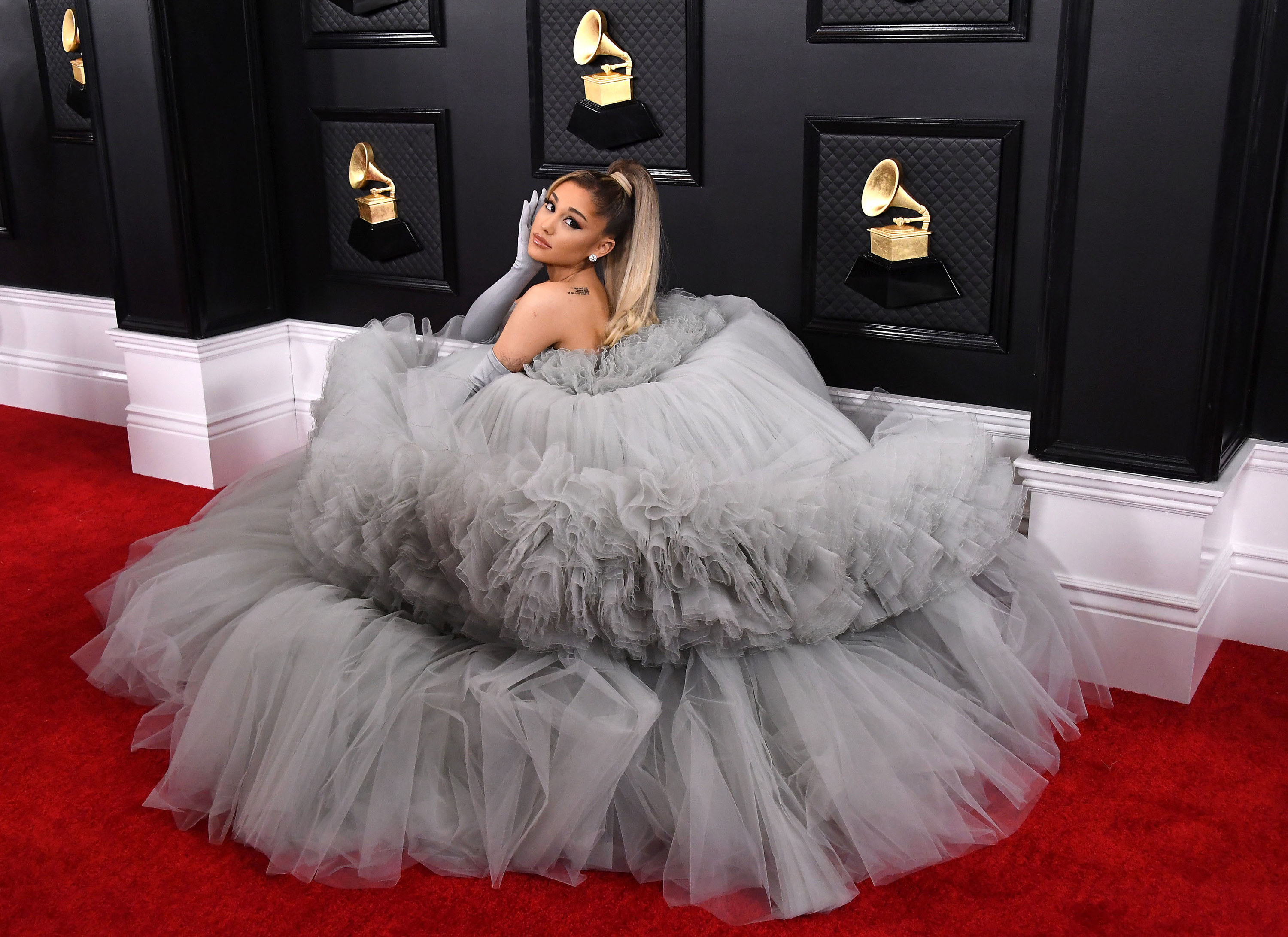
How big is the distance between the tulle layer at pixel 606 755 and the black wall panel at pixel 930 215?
85cm

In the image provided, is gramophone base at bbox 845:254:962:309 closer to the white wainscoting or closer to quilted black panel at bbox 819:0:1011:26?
the white wainscoting

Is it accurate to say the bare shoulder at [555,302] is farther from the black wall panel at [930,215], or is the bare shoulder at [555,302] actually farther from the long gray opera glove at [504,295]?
the black wall panel at [930,215]

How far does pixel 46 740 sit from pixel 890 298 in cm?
211

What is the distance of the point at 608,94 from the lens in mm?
3141

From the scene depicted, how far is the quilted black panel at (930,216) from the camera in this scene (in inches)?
108

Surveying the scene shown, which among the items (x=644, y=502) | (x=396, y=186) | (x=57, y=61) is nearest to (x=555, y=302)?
(x=644, y=502)

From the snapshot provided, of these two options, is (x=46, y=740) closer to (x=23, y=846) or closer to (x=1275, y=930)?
(x=23, y=846)

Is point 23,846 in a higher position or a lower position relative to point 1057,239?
lower

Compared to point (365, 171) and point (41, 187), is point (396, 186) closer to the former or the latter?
point (365, 171)

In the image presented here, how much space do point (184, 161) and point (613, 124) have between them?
1.35 metres

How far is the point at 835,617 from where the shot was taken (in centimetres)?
216

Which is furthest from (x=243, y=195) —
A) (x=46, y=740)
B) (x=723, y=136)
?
(x=46, y=740)

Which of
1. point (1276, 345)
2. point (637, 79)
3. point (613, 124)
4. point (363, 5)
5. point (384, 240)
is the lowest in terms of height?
point (1276, 345)

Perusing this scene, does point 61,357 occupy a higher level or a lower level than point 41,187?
lower
